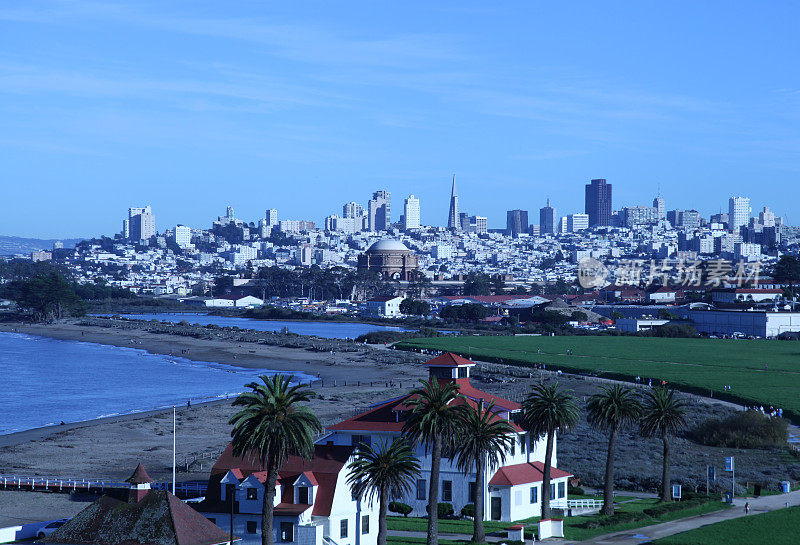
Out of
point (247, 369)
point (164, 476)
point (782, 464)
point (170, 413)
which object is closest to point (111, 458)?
point (164, 476)

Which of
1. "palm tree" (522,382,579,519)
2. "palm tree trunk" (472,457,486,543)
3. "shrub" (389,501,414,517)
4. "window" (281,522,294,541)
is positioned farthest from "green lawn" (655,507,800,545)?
"window" (281,522,294,541)

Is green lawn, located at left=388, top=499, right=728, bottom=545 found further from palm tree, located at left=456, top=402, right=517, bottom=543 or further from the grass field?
the grass field

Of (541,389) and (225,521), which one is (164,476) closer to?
(225,521)

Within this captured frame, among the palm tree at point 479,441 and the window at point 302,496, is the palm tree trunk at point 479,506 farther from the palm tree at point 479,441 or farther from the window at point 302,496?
the window at point 302,496

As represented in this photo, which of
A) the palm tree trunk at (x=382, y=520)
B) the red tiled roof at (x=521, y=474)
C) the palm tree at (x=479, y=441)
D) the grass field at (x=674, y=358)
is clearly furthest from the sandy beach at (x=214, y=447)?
the palm tree trunk at (x=382, y=520)

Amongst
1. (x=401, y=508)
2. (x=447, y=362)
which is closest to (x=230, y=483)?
(x=401, y=508)

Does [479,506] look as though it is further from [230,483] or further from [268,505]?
[230,483]
